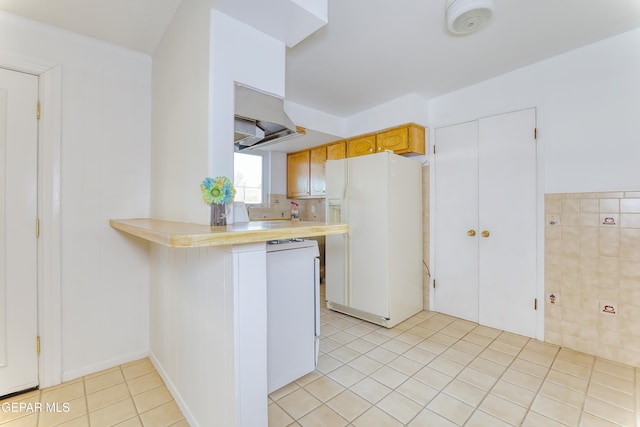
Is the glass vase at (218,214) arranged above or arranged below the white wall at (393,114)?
below

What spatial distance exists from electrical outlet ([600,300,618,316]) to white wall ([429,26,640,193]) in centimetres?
86

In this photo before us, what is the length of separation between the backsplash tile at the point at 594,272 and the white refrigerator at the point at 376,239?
114 cm

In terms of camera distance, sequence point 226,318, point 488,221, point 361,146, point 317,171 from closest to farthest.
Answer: point 226,318 → point 488,221 → point 361,146 → point 317,171

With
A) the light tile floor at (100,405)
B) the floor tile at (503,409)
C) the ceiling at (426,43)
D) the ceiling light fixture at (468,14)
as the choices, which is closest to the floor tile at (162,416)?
the light tile floor at (100,405)

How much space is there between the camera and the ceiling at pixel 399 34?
1655 millimetres

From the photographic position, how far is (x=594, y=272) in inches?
82.7

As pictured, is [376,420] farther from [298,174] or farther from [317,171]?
[298,174]

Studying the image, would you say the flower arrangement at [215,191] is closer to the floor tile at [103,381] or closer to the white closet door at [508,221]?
the floor tile at [103,381]

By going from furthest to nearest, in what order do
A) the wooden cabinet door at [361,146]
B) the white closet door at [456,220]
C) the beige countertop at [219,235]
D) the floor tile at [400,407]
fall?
the wooden cabinet door at [361,146], the white closet door at [456,220], the floor tile at [400,407], the beige countertop at [219,235]

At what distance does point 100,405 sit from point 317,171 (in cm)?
330

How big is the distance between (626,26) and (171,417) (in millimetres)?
3879

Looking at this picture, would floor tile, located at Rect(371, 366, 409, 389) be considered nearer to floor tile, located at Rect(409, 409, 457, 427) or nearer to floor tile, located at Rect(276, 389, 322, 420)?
floor tile, located at Rect(409, 409, 457, 427)

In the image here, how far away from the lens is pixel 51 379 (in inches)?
69.9

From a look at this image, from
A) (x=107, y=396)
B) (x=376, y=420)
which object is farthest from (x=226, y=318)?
(x=107, y=396)
